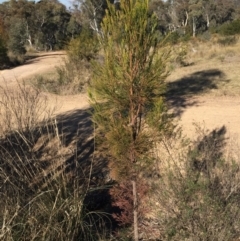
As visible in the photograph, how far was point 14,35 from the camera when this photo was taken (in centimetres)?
2933

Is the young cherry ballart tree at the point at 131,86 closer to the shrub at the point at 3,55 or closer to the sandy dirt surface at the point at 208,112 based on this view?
the sandy dirt surface at the point at 208,112

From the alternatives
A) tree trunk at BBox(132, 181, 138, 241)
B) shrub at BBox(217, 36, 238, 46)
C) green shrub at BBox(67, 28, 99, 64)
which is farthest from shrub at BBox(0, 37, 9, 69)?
tree trunk at BBox(132, 181, 138, 241)

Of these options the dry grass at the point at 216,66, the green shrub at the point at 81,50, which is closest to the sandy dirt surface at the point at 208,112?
the dry grass at the point at 216,66

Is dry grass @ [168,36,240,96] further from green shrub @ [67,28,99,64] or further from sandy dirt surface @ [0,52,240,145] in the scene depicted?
green shrub @ [67,28,99,64]

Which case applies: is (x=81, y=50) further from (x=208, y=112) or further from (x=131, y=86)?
(x=131, y=86)

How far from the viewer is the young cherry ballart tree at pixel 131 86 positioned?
4648 millimetres

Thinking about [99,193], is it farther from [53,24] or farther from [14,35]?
[53,24]

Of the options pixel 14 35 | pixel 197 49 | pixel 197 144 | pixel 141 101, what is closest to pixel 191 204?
pixel 141 101

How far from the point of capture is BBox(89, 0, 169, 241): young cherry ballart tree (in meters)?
4.65

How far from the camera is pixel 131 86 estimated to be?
480 centimetres

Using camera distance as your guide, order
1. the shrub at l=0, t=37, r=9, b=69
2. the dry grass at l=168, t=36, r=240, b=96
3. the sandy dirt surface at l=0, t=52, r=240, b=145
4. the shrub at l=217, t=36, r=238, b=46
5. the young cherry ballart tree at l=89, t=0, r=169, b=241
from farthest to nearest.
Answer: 1. the shrub at l=0, t=37, r=9, b=69
2. the shrub at l=217, t=36, r=238, b=46
3. the dry grass at l=168, t=36, r=240, b=96
4. the sandy dirt surface at l=0, t=52, r=240, b=145
5. the young cherry ballart tree at l=89, t=0, r=169, b=241

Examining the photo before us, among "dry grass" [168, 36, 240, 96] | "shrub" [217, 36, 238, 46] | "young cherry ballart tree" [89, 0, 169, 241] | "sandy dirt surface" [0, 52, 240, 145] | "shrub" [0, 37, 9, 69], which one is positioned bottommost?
"sandy dirt surface" [0, 52, 240, 145]

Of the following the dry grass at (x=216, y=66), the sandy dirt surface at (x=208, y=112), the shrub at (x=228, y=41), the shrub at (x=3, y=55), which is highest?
the shrub at (x=3, y=55)

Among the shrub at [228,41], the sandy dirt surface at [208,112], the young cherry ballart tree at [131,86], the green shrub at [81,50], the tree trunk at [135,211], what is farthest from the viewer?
the shrub at [228,41]
